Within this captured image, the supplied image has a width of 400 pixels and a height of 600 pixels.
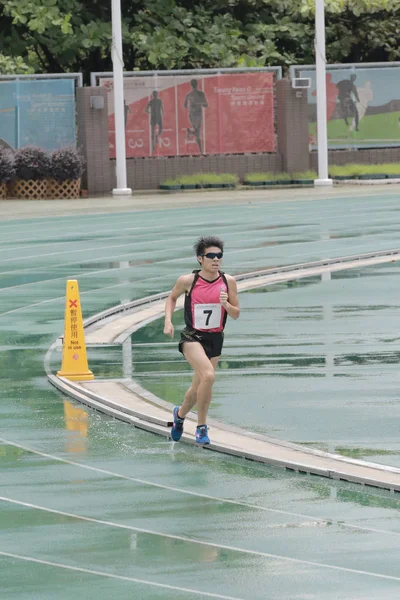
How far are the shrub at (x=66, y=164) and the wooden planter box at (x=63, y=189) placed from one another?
279 millimetres

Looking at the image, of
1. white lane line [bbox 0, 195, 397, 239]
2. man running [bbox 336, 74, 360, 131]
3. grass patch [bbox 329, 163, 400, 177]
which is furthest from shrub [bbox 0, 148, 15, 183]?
man running [bbox 336, 74, 360, 131]

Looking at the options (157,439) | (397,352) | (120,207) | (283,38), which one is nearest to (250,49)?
(283,38)

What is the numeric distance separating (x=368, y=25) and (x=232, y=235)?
70.9ft

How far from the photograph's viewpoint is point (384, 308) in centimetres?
1964

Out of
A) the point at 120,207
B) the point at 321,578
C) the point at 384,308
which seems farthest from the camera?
the point at 120,207

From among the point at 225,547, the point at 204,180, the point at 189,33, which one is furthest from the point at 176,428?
the point at 189,33

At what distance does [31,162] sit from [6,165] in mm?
710

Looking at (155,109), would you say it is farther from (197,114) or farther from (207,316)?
(207,316)

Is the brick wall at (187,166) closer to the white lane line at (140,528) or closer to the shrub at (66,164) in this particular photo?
the shrub at (66,164)

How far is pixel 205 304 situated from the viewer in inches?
447

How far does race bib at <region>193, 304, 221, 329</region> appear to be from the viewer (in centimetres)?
1138

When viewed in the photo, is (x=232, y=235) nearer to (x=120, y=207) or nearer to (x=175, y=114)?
(x=120, y=207)

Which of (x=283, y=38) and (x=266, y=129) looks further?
(x=283, y=38)

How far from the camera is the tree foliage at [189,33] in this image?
1809 inches
